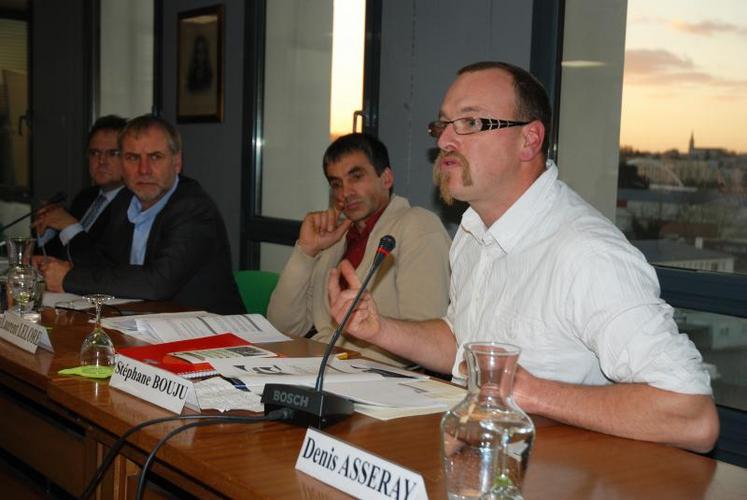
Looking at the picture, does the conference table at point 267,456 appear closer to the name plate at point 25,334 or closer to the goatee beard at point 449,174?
the name plate at point 25,334

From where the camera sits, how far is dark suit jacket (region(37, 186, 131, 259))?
4.36m

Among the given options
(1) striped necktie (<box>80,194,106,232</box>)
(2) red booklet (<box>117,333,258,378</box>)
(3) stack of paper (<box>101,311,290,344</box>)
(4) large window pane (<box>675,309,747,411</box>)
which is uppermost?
(1) striped necktie (<box>80,194,106,232</box>)

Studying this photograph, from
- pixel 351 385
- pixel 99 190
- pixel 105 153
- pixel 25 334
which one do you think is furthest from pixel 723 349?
pixel 99 190

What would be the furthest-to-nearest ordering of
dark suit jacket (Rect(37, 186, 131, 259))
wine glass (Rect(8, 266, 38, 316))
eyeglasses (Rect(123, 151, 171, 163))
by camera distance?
1. dark suit jacket (Rect(37, 186, 131, 259))
2. eyeglasses (Rect(123, 151, 171, 163))
3. wine glass (Rect(8, 266, 38, 316))

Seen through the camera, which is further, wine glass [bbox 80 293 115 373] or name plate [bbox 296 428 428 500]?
wine glass [bbox 80 293 115 373]

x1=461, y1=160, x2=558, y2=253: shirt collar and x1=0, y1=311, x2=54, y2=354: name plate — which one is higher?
x1=461, y1=160, x2=558, y2=253: shirt collar

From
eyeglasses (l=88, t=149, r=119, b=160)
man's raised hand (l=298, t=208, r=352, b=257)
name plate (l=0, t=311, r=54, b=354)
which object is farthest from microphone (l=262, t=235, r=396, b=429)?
eyeglasses (l=88, t=149, r=119, b=160)

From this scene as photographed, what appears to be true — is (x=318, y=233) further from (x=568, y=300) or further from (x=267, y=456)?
(x=267, y=456)

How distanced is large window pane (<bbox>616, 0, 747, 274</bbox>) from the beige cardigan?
29.2 inches

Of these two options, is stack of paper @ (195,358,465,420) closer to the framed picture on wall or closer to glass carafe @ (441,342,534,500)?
glass carafe @ (441,342,534,500)

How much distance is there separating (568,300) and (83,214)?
3602 millimetres

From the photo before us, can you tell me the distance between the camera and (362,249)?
3.12m

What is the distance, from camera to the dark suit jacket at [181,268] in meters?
3.20

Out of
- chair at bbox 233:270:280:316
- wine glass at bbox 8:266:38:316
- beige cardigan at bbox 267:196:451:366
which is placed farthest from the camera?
chair at bbox 233:270:280:316
